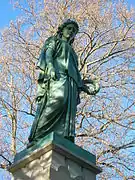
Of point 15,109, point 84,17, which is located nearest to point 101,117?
point 15,109

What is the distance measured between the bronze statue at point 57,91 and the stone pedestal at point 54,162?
274 millimetres

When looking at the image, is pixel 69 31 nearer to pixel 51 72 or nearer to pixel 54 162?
pixel 51 72

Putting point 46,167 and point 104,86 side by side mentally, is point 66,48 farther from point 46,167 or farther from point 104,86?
point 104,86

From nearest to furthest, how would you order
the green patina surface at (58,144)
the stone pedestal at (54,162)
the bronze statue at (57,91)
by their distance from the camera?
the stone pedestal at (54,162)
the green patina surface at (58,144)
the bronze statue at (57,91)

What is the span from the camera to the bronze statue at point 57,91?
4.99 m

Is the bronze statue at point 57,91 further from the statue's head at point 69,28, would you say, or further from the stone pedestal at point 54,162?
the stone pedestal at point 54,162

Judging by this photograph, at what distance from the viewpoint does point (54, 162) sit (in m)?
4.40

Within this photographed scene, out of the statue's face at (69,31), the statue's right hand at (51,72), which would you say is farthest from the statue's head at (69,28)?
the statue's right hand at (51,72)

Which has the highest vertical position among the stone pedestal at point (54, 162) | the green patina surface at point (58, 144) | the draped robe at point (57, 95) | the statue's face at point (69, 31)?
the statue's face at point (69, 31)

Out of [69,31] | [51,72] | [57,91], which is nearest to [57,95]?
[57,91]

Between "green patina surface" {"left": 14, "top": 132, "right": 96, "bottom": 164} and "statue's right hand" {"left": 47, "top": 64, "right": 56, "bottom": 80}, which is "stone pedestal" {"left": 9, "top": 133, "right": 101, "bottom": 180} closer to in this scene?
"green patina surface" {"left": 14, "top": 132, "right": 96, "bottom": 164}

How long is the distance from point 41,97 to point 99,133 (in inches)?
246

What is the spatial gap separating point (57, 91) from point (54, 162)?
1.11 meters

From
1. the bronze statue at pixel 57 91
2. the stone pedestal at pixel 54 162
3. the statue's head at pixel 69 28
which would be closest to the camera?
the stone pedestal at pixel 54 162
